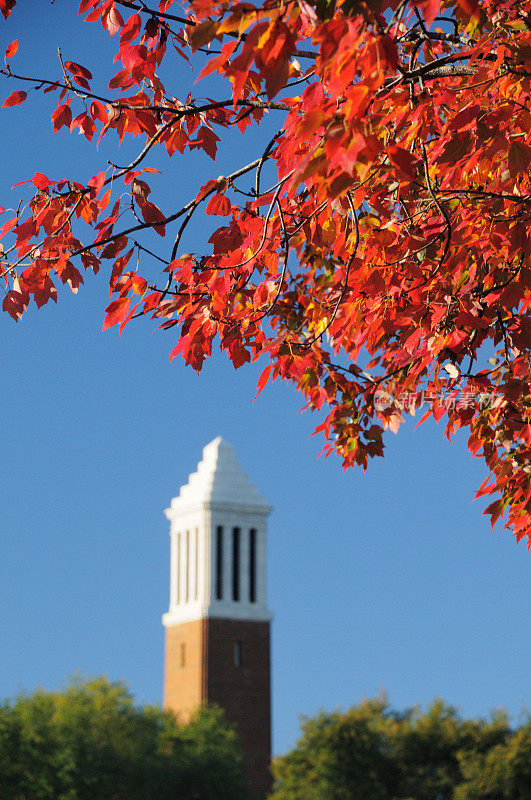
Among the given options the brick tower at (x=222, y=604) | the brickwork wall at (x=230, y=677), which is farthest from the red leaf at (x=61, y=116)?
the brick tower at (x=222, y=604)

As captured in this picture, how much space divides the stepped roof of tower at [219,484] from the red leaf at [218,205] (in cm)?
5323

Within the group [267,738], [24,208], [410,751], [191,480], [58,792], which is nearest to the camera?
[24,208]

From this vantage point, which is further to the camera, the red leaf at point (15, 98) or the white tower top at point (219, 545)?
the white tower top at point (219, 545)

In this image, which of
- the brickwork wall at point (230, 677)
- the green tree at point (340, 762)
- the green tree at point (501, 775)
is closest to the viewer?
the green tree at point (501, 775)

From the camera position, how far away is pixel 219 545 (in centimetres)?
5875

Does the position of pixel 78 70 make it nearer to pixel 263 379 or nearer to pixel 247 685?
pixel 263 379

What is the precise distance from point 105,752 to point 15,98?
3054 centimetres

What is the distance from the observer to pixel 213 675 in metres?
54.6

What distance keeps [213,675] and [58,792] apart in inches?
913

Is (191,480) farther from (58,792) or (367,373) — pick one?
(367,373)

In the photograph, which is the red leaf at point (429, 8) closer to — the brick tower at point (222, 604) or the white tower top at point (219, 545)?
the brick tower at point (222, 604)

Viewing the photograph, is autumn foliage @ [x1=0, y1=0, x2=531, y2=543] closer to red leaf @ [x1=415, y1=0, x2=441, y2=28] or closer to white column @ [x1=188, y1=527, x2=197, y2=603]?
red leaf @ [x1=415, y1=0, x2=441, y2=28]

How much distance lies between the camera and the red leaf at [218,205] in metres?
5.53

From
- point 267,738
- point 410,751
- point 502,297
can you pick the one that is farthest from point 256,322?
point 267,738
